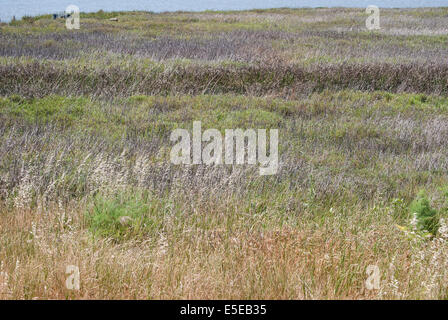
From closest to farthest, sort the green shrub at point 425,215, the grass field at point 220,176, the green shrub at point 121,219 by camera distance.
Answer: the grass field at point 220,176 < the green shrub at point 121,219 < the green shrub at point 425,215

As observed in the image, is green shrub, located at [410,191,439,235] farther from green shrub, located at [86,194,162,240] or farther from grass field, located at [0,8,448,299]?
green shrub, located at [86,194,162,240]

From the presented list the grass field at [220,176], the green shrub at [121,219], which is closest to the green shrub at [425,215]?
the grass field at [220,176]

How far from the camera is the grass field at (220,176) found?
3354mm

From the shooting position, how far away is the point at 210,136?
8.82 m

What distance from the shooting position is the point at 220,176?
600 centimetres

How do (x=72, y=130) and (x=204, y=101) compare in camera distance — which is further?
(x=204, y=101)

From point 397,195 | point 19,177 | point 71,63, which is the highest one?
point 71,63

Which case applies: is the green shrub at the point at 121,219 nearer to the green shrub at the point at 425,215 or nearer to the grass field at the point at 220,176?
the grass field at the point at 220,176

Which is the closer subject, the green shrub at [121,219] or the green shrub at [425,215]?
the green shrub at [121,219]

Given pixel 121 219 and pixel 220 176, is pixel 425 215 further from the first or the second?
pixel 121 219

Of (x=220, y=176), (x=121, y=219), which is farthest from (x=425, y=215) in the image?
(x=121, y=219)
